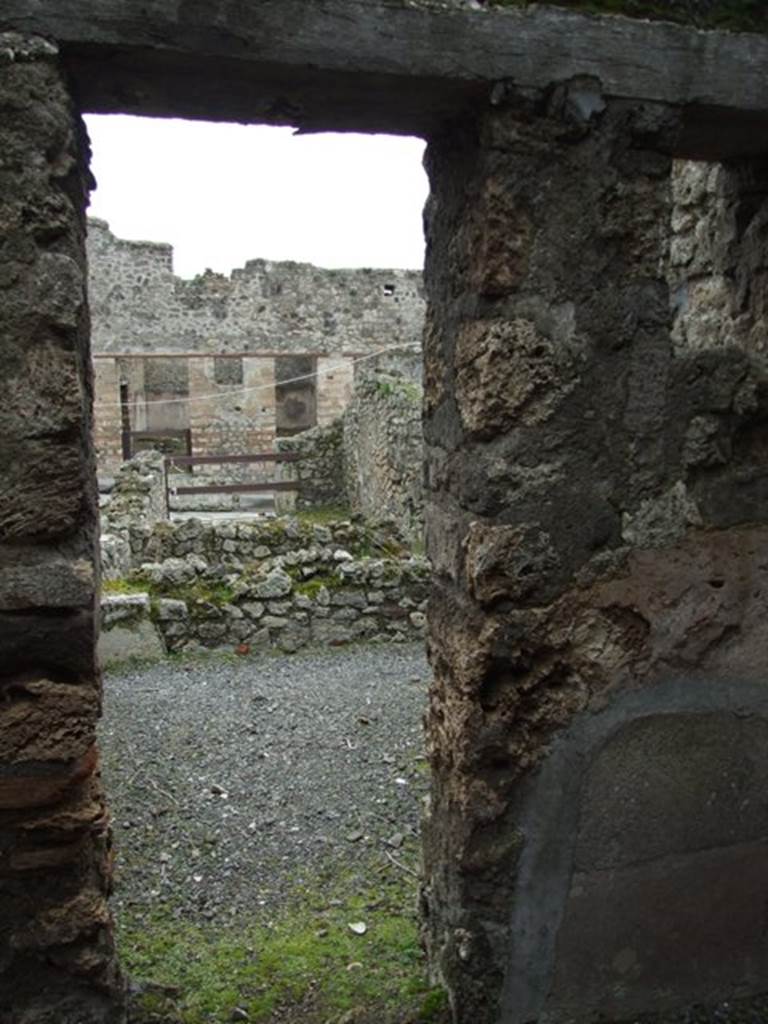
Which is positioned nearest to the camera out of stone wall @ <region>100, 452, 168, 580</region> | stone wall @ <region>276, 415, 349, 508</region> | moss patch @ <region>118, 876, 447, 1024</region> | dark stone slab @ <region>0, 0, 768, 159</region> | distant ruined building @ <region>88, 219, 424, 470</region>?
dark stone slab @ <region>0, 0, 768, 159</region>

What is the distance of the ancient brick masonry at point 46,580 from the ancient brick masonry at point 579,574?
92cm

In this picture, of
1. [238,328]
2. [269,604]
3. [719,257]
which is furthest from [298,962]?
[238,328]

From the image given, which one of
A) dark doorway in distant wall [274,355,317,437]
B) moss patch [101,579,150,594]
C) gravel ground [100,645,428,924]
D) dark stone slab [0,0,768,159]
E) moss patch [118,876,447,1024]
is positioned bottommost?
gravel ground [100,645,428,924]

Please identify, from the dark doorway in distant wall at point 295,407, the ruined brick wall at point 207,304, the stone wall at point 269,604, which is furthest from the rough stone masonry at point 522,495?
the dark doorway in distant wall at point 295,407

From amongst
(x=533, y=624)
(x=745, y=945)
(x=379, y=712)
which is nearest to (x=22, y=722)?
(x=533, y=624)

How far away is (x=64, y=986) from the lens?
220 cm

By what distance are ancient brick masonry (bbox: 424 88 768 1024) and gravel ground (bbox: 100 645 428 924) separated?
4.77 ft

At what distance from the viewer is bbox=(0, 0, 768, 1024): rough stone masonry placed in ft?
6.40

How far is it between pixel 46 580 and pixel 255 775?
10.2 ft

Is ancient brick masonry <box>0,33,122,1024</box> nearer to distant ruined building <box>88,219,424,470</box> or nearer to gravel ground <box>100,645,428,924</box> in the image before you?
gravel ground <box>100,645,428,924</box>

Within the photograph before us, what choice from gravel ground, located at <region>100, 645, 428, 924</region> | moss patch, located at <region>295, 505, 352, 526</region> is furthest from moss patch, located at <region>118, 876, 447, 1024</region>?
moss patch, located at <region>295, 505, 352, 526</region>

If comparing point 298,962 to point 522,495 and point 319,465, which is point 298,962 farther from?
point 319,465

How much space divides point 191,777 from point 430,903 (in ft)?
7.82

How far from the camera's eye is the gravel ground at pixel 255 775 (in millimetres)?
3818
